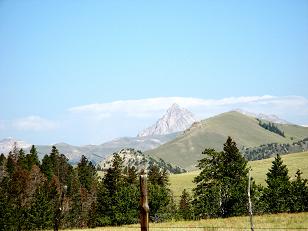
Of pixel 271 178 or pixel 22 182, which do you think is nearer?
pixel 271 178

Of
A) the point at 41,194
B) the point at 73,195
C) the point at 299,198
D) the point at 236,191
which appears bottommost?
the point at 73,195

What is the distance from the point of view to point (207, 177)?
6994 cm

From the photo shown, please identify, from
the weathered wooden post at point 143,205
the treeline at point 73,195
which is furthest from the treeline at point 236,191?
the weathered wooden post at point 143,205

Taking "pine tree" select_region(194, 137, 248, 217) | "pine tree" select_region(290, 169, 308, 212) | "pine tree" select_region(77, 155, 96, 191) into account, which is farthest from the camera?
"pine tree" select_region(77, 155, 96, 191)

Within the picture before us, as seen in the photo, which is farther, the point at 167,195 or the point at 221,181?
the point at 167,195

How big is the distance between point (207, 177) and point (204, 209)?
5.57 metres

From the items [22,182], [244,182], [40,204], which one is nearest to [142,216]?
[244,182]

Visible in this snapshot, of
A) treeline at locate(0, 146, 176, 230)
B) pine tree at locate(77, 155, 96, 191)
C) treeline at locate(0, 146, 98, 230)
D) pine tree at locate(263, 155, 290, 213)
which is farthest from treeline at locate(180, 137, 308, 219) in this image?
pine tree at locate(77, 155, 96, 191)

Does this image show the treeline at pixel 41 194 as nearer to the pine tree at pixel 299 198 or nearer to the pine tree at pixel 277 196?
the pine tree at pixel 277 196

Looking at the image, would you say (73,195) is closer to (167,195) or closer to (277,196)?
(167,195)

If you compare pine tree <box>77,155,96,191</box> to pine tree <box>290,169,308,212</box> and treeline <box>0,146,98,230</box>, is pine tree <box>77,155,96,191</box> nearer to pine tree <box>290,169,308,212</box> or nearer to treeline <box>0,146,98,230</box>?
treeline <box>0,146,98,230</box>

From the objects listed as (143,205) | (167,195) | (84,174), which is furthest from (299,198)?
(84,174)

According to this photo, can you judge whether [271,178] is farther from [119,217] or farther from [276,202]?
[119,217]

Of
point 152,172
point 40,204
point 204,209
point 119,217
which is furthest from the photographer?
point 152,172
